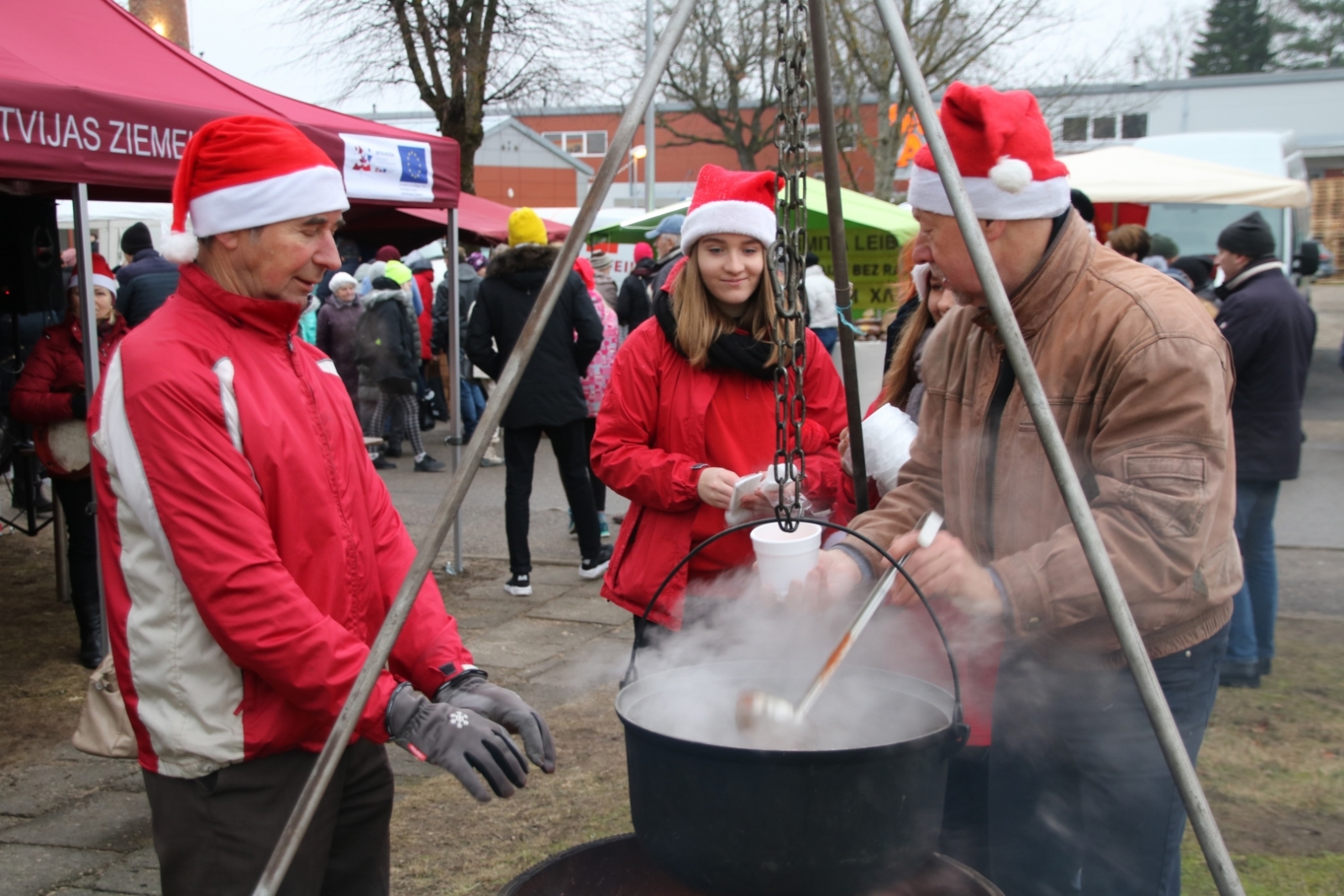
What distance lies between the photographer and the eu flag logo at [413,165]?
17.5ft

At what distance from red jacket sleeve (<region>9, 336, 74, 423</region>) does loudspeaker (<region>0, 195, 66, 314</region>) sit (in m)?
1.45

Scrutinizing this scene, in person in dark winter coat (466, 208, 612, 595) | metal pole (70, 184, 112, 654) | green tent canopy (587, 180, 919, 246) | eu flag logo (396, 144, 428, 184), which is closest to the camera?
metal pole (70, 184, 112, 654)

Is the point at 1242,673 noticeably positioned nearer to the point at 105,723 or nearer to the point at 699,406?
the point at 699,406

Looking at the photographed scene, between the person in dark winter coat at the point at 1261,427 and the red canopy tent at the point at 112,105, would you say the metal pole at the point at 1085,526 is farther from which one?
the person in dark winter coat at the point at 1261,427

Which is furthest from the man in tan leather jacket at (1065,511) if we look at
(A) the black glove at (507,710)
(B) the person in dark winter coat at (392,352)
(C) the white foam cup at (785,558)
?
(B) the person in dark winter coat at (392,352)

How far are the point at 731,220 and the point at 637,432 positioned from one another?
2.08 ft

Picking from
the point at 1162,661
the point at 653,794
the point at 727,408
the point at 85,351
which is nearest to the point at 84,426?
the point at 85,351

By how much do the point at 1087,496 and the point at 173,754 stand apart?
1619 millimetres

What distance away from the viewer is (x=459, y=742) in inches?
68.9

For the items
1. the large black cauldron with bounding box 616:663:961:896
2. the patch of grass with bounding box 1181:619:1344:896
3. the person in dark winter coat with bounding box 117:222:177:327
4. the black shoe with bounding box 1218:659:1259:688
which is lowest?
the patch of grass with bounding box 1181:619:1344:896

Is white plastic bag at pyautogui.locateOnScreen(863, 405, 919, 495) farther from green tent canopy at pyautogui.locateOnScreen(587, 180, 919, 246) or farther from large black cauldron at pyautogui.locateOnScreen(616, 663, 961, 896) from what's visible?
green tent canopy at pyautogui.locateOnScreen(587, 180, 919, 246)

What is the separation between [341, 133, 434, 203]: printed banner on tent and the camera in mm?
4996

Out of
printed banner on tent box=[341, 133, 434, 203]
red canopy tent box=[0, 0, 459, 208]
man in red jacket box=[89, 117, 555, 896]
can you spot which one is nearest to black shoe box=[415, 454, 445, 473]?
printed banner on tent box=[341, 133, 434, 203]

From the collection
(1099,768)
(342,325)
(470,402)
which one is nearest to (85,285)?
(1099,768)
